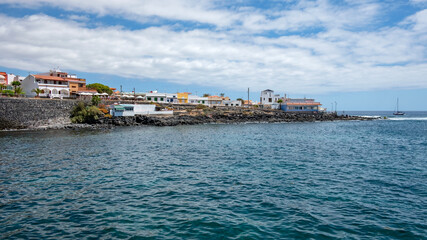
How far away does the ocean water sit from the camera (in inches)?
436

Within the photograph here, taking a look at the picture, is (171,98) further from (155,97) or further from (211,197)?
(211,197)

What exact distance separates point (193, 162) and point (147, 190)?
28.2 ft

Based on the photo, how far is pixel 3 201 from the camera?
46.3ft

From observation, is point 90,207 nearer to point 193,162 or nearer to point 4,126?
point 193,162

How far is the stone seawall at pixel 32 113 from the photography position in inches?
2138

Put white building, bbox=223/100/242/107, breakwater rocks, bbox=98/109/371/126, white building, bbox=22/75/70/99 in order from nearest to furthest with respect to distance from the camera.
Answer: breakwater rocks, bbox=98/109/371/126 < white building, bbox=22/75/70/99 < white building, bbox=223/100/242/107

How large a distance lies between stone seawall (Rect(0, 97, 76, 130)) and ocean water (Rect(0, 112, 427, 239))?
36068 millimetres

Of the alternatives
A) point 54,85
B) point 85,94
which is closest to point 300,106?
point 85,94

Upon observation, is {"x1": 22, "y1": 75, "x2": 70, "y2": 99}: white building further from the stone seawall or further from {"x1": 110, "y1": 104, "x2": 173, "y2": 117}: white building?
{"x1": 110, "y1": 104, "x2": 173, "y2": 117}: white building

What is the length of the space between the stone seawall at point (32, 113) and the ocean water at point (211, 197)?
36068 millimetres

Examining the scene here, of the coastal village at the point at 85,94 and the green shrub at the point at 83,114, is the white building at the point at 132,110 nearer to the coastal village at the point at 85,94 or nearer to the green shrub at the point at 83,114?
the coastal village at the point at 85,94

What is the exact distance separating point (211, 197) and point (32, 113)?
60.1 m

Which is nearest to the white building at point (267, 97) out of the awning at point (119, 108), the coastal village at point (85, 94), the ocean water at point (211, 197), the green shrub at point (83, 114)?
the coastal village at point (85, 94)

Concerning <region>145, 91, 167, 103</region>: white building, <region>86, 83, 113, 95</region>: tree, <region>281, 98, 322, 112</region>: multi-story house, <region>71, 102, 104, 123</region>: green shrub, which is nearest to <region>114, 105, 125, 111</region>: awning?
<region>71, 102, 104, 123</region>: green shrub
